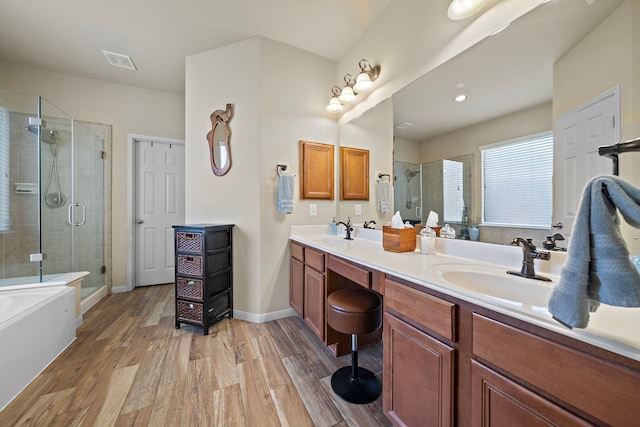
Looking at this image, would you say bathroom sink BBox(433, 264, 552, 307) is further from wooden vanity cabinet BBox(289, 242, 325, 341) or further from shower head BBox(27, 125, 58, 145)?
shower head BBox(27, 125, 58, 145)

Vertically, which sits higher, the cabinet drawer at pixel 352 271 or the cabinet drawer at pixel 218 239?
the cabinet drawer at pixel 218 239

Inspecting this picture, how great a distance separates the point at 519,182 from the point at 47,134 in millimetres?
4092

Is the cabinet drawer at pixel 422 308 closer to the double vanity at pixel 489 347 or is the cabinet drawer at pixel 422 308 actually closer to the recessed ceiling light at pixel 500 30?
the double vanity at pixel 489 347

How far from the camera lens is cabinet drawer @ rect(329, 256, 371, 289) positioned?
4.52 ft

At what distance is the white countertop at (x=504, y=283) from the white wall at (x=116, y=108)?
302 centimetres

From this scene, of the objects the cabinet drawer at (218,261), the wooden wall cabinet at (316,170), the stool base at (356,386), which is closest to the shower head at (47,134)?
the cabinet drawer at (218,261)

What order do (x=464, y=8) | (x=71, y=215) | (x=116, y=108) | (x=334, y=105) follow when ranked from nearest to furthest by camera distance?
(x=464, y=8) < (x=334, y=105) < (x=71, y=215) < (x=116, y=108)

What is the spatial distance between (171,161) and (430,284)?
12.8 ft

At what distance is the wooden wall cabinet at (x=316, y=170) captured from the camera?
2584 millimetres

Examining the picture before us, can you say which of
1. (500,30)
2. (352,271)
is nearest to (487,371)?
(352,271)

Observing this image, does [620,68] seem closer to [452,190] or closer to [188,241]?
[452,190]

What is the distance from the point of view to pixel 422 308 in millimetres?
1012

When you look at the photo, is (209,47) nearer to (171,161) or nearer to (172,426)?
(171,161)

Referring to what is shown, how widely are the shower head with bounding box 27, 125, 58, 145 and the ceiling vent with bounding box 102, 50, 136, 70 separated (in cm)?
100
